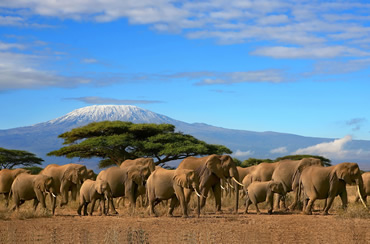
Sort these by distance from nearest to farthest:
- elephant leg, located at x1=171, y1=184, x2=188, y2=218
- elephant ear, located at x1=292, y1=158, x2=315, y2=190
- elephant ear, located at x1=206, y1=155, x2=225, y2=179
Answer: elephant leg, located at x1=171, y1=184, x2=188, y2=218, elephant ear, located at x1=206, y1=155, x2=225, y2=179, elephant ear, located at x1=292, y1=158, x2=315, y2=190

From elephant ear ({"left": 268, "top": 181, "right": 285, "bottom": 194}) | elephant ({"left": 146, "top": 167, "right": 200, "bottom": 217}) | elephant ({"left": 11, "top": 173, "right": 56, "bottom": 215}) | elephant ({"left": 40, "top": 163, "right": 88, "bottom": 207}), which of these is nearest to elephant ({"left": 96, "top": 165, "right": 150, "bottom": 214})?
elephant ({"left": 146, "top": 167, "right": 200, "bottom": 217})

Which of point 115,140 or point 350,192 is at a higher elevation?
point 115,140

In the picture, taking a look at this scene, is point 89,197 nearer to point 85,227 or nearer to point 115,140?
point 85,227

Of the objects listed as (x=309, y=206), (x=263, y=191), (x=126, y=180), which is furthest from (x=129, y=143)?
(x=309, y=206)

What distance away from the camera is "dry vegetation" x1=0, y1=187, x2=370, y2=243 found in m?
13.3

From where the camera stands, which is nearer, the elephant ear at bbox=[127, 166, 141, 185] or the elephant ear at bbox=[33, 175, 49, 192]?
the elephant ear at bbox=[33, 175, 49, 192]

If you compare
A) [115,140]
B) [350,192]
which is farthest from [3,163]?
[350,192]

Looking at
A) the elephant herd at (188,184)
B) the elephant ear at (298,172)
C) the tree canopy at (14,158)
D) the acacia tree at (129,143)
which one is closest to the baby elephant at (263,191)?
the elephant herd at (188,184)

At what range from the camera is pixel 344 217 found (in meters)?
17.9

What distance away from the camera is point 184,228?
15234mm

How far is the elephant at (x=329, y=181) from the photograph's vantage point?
19.2 m

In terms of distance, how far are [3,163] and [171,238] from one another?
154 ft

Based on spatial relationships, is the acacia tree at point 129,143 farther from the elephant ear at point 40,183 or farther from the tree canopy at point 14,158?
the elephant ear at point 40,183

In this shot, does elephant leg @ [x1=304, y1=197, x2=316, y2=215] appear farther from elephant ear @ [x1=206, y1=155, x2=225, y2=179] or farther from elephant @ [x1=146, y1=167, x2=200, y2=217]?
elephant @ [x1=146, y1=167, x2=200, y2=217]
